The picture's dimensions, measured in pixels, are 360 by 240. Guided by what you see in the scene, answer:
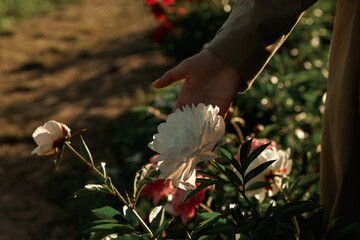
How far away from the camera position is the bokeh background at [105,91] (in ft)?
6.92

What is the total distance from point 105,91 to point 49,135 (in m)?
3.55

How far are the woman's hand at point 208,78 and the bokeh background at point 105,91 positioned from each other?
0.27 meters

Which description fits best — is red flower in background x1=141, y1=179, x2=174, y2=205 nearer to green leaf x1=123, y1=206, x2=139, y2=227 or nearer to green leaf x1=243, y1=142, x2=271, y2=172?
green leaf x1=123, y1=206, x2=139, y2=227

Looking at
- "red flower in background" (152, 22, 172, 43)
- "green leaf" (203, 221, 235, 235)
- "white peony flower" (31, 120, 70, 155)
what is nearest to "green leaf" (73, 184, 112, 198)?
"white peony flower" (31, 120, 70, 155)

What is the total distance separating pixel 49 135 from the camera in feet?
3.10

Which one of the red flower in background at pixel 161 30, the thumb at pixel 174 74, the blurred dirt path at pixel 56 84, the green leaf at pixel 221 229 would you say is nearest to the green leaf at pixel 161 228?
the green leaf at pixel 221 229

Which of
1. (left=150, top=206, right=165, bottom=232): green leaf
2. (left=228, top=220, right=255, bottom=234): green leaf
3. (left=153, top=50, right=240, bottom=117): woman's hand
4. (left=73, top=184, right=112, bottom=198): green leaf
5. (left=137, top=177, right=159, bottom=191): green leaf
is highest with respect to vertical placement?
(left=153, top=50, right=240, bottom=117): woman's hand

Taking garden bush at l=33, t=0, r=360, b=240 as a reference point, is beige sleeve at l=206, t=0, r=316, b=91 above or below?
above

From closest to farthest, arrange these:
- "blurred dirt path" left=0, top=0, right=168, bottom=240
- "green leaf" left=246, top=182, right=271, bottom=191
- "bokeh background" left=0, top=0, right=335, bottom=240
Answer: "green leaf" left=246, top=182, right=271, bottom=191
"bokeh background" left=0, top=0, right=335, bottom=240
"blurred dirt path" left=0, top=0, right=168, bottom=240

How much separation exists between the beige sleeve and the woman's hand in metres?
0.02

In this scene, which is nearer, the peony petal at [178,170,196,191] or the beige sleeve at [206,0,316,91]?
the peony petal at [178,170,196,191]

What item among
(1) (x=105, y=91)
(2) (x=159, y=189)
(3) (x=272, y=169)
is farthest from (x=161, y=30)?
(3) (x=272, y=169)

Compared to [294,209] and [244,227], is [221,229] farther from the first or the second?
[294,209]

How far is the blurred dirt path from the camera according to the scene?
9.06 feet
